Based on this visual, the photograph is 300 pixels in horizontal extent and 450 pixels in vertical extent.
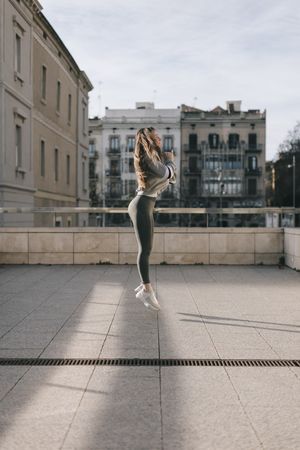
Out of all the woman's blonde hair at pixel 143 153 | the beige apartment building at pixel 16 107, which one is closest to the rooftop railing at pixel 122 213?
the beige apartment building at pixel 16 107

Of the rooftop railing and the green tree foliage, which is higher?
the green tree foliage

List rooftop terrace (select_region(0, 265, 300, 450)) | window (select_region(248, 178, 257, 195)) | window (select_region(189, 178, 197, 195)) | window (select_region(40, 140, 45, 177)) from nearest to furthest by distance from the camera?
rooftop terrace (select_region(0, 265, 300, 450)) → window (select_region(40, 140, 45, 177)) → window (select_region(248, 178, 257, 195)) → window (select_region(189, 178, 197, 195))

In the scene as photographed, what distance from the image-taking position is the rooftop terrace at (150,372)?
9.64 ft

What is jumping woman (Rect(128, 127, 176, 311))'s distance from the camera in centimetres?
632

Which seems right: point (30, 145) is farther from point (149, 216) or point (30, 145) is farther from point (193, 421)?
point (193, 421)

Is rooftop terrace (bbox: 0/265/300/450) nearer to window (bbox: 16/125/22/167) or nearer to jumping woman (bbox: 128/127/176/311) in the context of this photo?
jumping woman (bbox: 128/127/176/311)

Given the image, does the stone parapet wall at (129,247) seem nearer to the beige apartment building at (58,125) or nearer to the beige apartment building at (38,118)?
the beige apartment building at (38,118)

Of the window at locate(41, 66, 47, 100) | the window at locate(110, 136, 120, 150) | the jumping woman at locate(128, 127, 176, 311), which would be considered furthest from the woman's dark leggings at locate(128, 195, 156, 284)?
the window at locate(110, 136, 120, 150)

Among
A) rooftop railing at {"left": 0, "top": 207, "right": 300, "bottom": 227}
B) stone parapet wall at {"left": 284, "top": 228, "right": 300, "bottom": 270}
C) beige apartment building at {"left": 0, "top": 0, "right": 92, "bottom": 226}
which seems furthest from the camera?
beige apartment building at {"left": 0, "top": 0, "right": 92, "bottom": 226}

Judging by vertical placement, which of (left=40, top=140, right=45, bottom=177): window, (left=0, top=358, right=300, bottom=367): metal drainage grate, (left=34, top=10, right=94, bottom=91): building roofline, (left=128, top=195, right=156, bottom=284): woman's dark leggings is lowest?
(left=0, top=358, right=300, bottom=367): metal drainage grate

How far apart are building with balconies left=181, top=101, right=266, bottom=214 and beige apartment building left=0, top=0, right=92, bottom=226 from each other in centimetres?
3711

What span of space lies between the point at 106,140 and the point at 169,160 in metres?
70.9

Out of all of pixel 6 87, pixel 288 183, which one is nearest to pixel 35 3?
pixel 6 87

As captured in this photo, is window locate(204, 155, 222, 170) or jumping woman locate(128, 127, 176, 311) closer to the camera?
jumping woman locate(128, 127, 176, 311)
